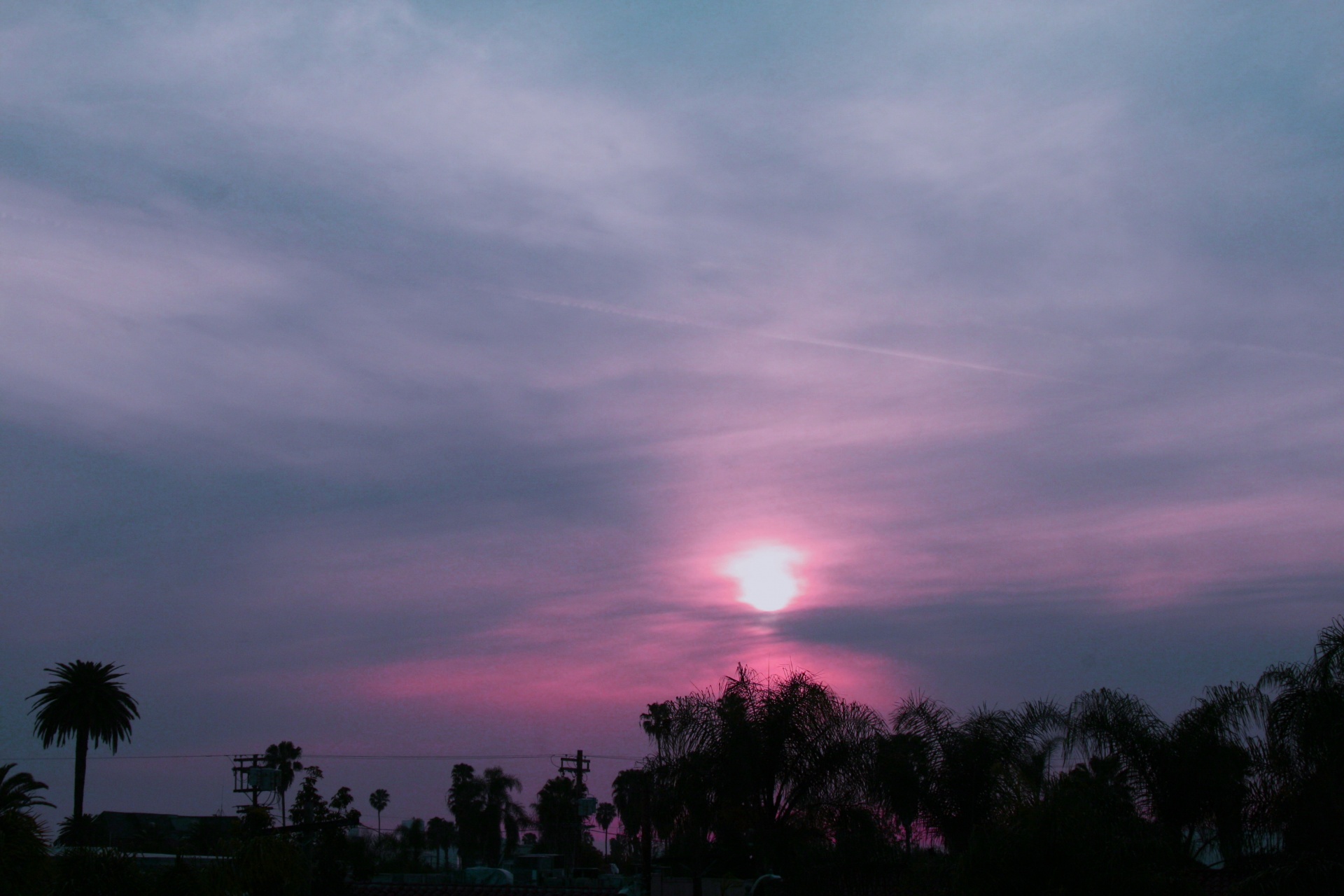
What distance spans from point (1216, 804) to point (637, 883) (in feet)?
60.3

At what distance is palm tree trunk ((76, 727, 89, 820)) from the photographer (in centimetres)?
6288

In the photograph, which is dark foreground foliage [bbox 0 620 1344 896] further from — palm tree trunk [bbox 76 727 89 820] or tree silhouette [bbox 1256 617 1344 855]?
palm tree trunk [bbox 76 727 89 820]

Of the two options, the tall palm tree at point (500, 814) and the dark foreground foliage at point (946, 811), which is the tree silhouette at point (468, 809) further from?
the dark foreground foliage at point (946, 811)

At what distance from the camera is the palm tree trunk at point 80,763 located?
62.9m

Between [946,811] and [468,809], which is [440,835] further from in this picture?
[946,811]

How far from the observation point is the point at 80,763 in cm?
6594

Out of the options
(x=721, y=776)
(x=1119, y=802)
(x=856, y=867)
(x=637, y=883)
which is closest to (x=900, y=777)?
(x=856, y=867)

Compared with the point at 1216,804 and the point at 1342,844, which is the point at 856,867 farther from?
the point at 1342,844

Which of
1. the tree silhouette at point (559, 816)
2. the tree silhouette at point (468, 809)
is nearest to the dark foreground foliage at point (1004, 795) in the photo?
the tree silhouette at point (559, 816)

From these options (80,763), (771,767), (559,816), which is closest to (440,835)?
(559,816)

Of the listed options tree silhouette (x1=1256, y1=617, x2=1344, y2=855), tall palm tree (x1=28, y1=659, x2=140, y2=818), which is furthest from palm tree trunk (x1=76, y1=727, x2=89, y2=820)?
tree silhouette (x1=1256, y1=617, x2=1344, y2=855)

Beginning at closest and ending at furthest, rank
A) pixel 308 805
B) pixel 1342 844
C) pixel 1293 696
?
pixel 1342 844 → pixel 1293 696 → pixel 308 805

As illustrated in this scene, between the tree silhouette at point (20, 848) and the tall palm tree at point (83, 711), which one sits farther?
the tall palm tree at point (83, 711)

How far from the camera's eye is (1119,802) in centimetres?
2652
